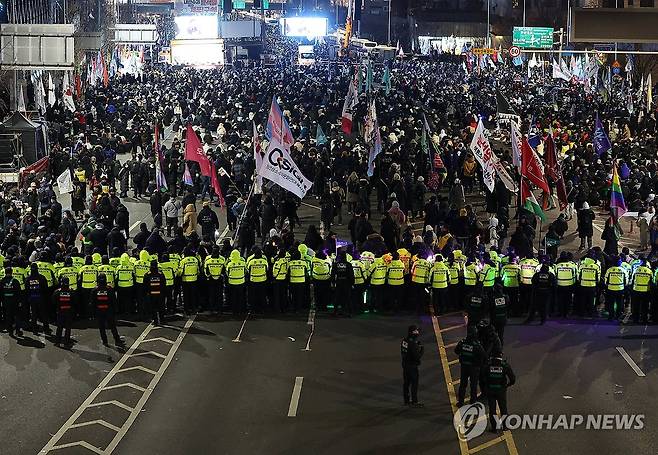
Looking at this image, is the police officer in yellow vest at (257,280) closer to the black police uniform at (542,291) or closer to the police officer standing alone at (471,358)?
the black police uniform at (542,291)

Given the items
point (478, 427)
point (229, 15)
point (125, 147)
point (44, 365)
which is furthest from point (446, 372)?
point (229, 15)

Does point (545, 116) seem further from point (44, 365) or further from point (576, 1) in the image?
point (576, 1)

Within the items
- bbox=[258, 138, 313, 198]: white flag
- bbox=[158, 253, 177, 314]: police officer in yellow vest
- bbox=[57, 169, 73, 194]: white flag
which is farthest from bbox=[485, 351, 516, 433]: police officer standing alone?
bbox=[57, 169, 73, 194]: white flag

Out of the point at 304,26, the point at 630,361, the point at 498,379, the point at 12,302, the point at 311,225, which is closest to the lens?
the point at 498,379

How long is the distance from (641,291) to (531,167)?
690cm

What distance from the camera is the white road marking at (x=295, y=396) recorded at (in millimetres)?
17703

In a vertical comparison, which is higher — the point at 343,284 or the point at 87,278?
the point at 87,278

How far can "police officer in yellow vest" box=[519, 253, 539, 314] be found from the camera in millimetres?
23266

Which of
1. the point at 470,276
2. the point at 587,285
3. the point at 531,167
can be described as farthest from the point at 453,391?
the point at 531,167

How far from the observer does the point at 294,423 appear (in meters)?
17.2

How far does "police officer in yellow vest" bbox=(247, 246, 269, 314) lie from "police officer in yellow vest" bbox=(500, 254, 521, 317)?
4.81 metres

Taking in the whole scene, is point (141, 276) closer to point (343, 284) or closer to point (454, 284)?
point (343, 284)

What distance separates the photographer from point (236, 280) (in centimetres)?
Answer: 2328

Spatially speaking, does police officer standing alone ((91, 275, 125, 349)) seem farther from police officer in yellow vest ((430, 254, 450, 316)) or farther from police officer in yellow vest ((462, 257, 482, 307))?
police officer in yellow vest ((462, 257, 482, 307))
